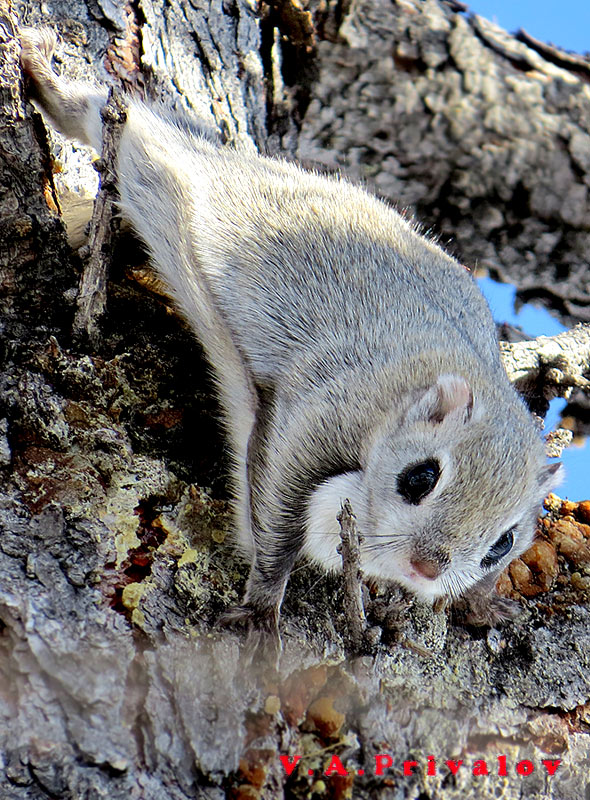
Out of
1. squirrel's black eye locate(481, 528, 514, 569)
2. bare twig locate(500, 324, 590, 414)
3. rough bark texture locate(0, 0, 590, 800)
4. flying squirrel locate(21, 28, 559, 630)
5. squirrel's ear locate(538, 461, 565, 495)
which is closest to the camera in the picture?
rough bark texture locate(0, 0, 590, 800)

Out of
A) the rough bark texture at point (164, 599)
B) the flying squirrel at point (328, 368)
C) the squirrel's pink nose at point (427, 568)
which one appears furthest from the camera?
the flying squirrel at point (328, 368)

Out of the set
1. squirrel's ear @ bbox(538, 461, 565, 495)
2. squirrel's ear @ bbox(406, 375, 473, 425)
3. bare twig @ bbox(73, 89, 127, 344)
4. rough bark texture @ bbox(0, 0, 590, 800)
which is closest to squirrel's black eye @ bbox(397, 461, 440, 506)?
squirrel's ear @ bbox(406, 375, 473, 425)

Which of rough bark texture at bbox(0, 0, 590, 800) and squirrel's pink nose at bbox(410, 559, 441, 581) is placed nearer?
rough bark texture at bbox(0, 0, 590, 800)

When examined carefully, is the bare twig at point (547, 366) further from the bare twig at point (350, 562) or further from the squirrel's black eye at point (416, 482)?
the bare twig at point (350, 562)

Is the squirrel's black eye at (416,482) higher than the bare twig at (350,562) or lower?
lower

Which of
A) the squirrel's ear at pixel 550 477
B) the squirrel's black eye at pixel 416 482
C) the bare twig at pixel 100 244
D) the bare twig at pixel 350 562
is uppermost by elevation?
the bare twig at pixel 100 244

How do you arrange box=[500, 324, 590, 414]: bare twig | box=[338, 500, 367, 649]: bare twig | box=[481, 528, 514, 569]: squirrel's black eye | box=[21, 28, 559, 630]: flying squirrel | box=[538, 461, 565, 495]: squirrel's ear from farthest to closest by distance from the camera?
box=[500, 324, 590, 414]: bare twig, box=[538, 461, 565, 495]: squirrel's ear, box=[481, 528, 514, 569]: squirrel's black eye, box=[21, 28, 559, 630]: flying squirrel, box=[338, 500, 367, 649]: bare twig

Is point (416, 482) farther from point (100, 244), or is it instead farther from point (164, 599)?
→ point (100, 244)

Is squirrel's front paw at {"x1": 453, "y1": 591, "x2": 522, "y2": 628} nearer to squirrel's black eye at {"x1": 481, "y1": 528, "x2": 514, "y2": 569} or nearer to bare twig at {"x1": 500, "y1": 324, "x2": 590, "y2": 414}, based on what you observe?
squirrel's black eye at {"x1": 481, "y1": 528, "x2": 514, "y2": 569}

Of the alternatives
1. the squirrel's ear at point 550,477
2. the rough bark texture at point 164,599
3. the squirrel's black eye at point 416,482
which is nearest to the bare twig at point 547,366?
the squirrel's ear at point 550,477
